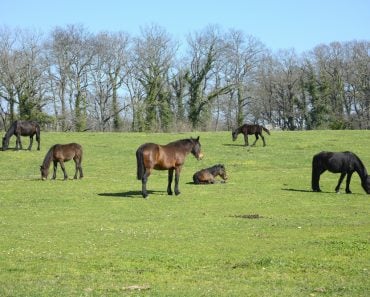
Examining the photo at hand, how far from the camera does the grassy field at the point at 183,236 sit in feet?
30.1

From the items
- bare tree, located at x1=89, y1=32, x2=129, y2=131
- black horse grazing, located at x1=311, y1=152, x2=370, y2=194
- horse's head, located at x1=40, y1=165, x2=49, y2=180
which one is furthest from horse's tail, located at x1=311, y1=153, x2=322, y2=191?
bare tree, located at x1=89, y1=32, x2=129, y2=131

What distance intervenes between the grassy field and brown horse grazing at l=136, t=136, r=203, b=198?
963 mm

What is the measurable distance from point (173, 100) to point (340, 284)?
75.4 m

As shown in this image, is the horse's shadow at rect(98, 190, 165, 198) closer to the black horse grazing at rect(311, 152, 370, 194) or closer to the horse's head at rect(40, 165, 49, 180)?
the horse's head at rect(40, 165, 49, 180)

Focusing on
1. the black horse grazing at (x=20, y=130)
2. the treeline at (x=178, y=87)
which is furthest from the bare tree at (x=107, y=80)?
the black horse grazing at (x=20, y=130)

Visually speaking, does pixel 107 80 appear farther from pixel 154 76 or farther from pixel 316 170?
pixel 316 170

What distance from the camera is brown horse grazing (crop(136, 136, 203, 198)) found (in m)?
21.7

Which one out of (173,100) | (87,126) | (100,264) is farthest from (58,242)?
(173,100)

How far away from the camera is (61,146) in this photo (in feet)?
92.7

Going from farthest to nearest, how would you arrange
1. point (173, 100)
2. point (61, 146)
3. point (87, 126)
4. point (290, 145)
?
point (173, 100) < point (87, 126) < point (290, 145) < point (61, 146)

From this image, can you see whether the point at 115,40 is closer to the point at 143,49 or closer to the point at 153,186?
the point at 143,49

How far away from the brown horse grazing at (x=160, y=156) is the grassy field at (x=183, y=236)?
3.16ft

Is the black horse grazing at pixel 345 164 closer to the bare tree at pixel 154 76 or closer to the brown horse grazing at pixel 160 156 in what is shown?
the brown horse grazing at pixel 160 156

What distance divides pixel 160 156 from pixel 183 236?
8.26 metres
